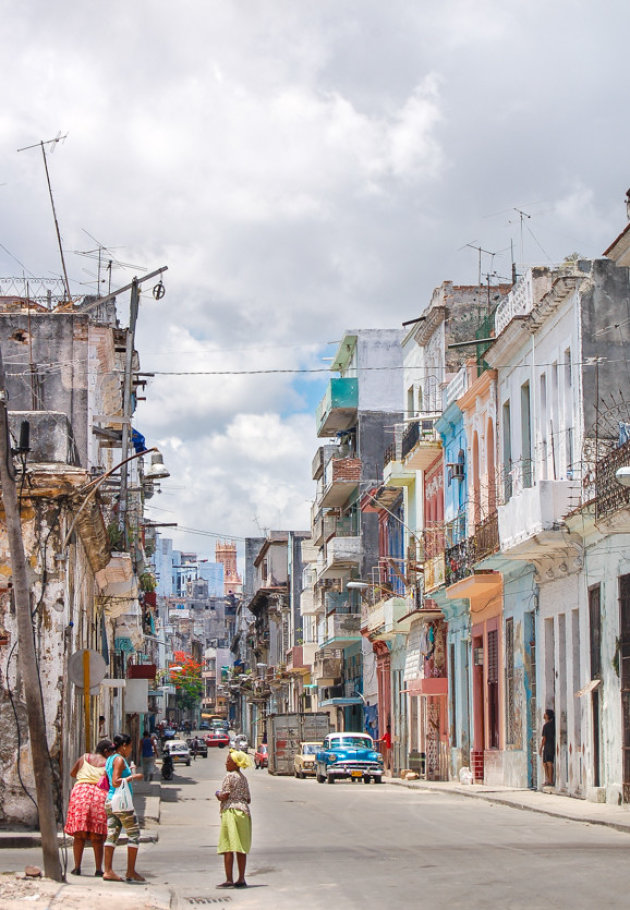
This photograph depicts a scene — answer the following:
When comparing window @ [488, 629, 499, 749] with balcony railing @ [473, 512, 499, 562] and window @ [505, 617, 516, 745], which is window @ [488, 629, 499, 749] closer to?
window @ [505, 617, 516, 745]

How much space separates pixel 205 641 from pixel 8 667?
169 meters

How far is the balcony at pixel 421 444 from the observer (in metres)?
39.8

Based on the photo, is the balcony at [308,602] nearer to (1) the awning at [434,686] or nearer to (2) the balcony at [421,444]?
(2) the balcony at [421,444]

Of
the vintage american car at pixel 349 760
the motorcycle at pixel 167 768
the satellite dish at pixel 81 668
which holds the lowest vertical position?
the motorcycle at pixel 167 768

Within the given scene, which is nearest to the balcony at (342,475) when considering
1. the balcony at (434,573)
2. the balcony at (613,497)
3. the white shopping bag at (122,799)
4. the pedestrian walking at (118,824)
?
the balcony at (434,573)

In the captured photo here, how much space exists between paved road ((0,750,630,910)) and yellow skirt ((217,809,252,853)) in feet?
1.32

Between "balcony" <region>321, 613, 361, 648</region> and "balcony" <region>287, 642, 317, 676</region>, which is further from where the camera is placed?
"balcony" <region>287, 642, 317, 676</region>

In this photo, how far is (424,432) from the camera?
41000mm

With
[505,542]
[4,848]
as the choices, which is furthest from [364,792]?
[4,848]

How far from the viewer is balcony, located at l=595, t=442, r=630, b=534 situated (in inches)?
807

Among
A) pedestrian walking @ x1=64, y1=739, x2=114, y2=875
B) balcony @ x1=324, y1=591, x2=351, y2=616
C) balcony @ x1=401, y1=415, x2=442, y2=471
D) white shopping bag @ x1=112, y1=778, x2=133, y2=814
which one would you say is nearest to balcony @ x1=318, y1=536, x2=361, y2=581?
balcony @ x1=324, y1=591, x2=351, y2=616

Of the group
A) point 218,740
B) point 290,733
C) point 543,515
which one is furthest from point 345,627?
point 218,740

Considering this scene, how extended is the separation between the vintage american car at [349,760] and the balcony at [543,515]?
45.2 ft

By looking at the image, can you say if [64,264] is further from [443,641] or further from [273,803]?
[443,641]
